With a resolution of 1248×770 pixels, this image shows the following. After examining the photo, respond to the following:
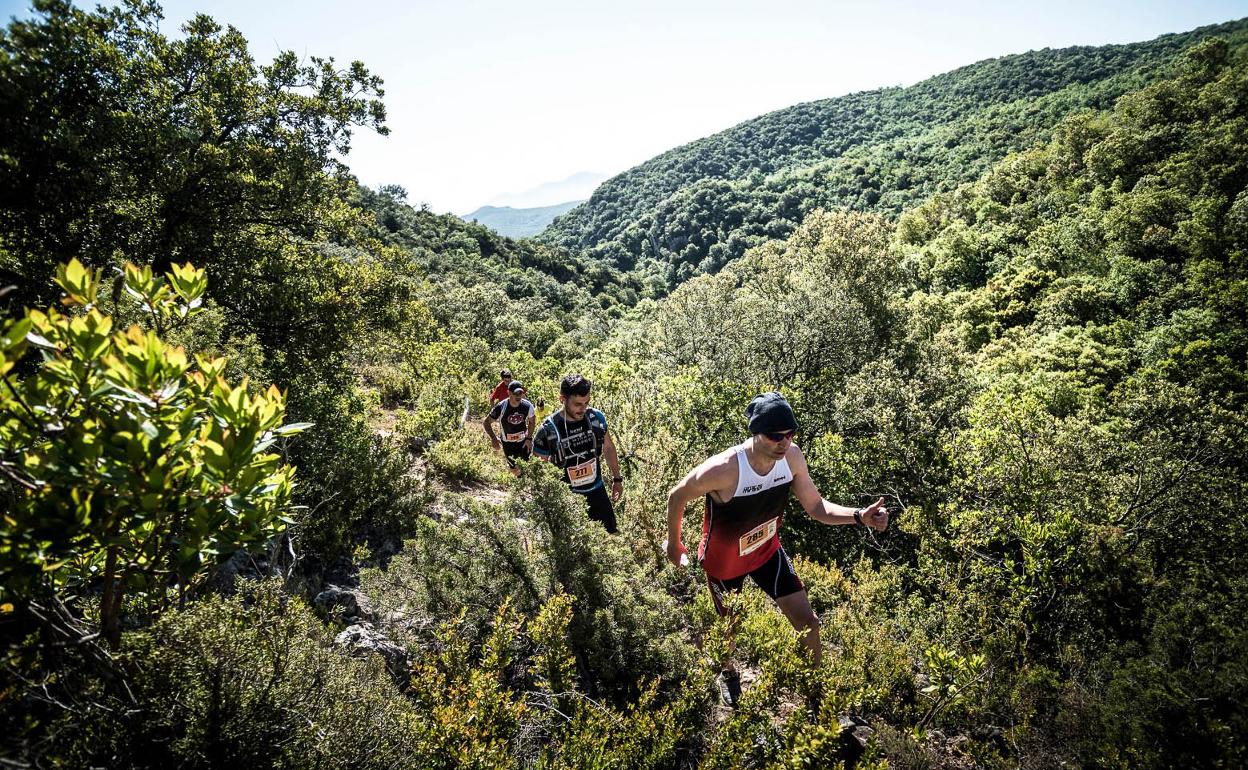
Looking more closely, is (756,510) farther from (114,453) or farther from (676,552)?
(114,453)

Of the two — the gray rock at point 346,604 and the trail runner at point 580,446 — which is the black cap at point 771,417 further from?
the gray rock at point 346,604

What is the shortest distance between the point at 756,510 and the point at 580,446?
209 cm

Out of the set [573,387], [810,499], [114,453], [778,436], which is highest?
[114,453]

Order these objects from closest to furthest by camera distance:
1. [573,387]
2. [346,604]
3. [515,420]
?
1. [346,604]
2. [573,387]
3. [515,420]

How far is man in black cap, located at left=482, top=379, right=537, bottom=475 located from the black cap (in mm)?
4143

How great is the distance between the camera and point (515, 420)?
7.05 metres

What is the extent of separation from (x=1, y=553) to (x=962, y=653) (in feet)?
18.2

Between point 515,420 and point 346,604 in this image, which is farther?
point 515,420

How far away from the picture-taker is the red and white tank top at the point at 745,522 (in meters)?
3.60

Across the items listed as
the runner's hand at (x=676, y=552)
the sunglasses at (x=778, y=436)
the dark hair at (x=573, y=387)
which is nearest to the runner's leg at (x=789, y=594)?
the runner's hand at (x=676, y=552)

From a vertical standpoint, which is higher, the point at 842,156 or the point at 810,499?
the point at 842,156

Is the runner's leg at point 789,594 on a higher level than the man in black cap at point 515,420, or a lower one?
lower

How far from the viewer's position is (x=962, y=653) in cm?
407

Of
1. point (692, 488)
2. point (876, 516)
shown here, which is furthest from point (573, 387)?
point (876, 516)
